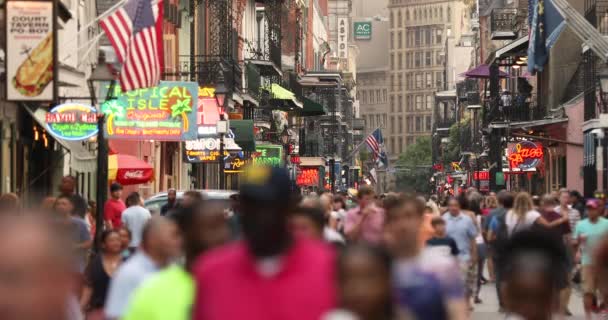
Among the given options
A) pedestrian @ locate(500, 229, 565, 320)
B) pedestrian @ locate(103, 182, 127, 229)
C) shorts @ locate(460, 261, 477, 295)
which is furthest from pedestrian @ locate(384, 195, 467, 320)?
pedestrian @ locate(103, 182, 127, 229)

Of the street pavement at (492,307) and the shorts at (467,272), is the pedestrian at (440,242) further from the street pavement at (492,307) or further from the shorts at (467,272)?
the street pavement at (492,307)

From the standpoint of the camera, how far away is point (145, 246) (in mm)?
9039

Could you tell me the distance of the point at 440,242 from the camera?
1532 centimetres

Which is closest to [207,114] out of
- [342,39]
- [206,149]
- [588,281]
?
[206,149]

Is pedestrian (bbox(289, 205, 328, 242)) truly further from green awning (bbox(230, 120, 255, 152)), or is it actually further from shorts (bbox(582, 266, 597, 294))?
green awning (bbox(230, 120, 255, 152))

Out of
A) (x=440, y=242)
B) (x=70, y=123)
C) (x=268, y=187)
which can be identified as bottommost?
(x=440, y=242)

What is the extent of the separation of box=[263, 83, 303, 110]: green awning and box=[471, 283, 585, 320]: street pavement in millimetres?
40123

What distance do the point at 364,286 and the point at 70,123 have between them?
752 inches

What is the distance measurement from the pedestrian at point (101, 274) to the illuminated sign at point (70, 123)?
443 inches

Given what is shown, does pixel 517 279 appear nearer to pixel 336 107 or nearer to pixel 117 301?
pixel 117 301

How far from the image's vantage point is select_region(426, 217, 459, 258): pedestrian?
1487 centimetres

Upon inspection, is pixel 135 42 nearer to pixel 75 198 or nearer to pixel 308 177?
pixel 75 198

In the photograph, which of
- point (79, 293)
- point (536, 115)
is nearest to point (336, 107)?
point (536, 115)

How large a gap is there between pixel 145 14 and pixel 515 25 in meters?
44.2
